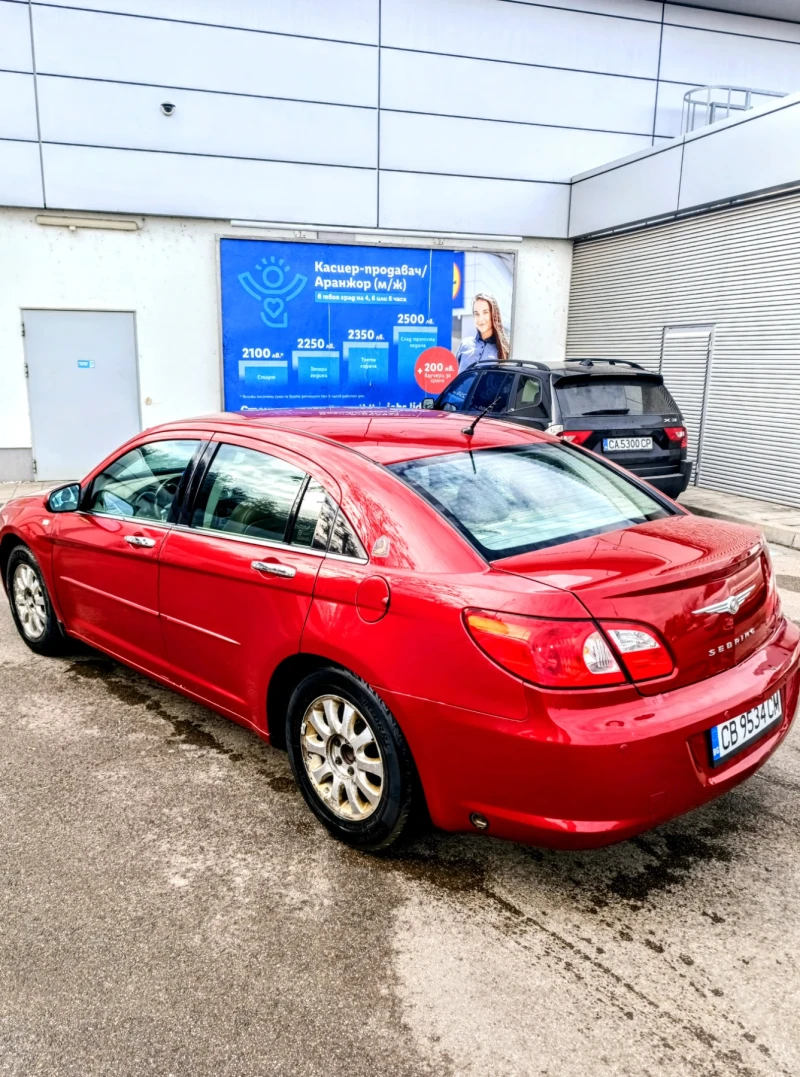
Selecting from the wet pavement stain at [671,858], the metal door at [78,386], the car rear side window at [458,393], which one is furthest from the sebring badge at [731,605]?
the metal door at [78,386]

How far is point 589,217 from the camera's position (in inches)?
536

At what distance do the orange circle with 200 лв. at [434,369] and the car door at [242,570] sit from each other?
1066cm

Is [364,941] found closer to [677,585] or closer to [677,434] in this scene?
[677,585]

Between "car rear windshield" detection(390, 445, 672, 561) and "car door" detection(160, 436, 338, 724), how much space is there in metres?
0.44

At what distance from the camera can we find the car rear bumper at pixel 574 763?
2.35m

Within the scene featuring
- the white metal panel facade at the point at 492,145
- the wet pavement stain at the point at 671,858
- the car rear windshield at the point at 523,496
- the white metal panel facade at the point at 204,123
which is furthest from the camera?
the white metal panel facade at the point at 492,145

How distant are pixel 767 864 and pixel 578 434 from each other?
542 centimetres

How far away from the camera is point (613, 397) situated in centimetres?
820

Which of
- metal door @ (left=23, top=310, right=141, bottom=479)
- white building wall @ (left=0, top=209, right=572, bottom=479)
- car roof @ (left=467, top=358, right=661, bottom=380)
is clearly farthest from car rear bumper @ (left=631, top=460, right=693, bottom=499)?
metal door @ (left=23, top=310, right=141, bottom=479)

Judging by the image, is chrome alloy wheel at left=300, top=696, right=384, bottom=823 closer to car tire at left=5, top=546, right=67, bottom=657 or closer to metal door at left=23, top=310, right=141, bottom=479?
car tire at left=5, top=546, right=67, bottom=657

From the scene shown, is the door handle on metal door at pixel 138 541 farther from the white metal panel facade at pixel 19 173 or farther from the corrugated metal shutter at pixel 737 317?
the white metal panel facade at pixel 19 173

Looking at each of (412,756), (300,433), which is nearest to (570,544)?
(412,756)

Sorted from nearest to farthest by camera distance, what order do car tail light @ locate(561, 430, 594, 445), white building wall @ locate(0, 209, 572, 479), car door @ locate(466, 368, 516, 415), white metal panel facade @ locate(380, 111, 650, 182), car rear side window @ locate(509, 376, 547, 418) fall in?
1. car tail light @ locate(561, 430, 594, 445)
2. car rear side window @ locate(509, 376, 547, 418)
3. car door @ locate(466, 368, 516, 415)
4. white building wall @ locate(0, 209, 572, 479)
5. white metal panel facade @ locate(380, 111, 650, 182)

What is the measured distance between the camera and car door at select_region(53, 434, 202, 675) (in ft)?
12.5
